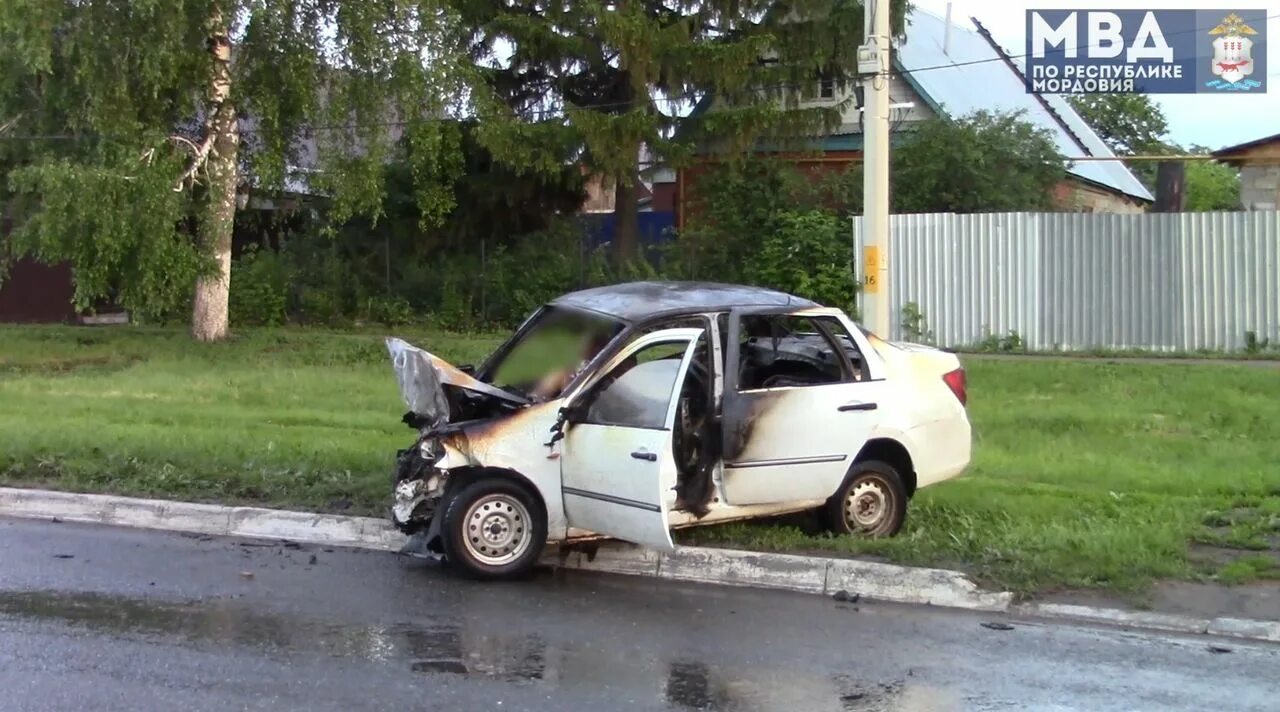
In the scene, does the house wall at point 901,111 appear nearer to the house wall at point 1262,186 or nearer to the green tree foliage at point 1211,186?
the house wall at point 1262,186

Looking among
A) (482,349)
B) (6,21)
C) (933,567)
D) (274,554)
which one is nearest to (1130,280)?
(482,349)

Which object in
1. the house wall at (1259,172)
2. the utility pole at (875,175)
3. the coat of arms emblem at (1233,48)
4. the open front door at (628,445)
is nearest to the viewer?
the open front door at (628,445)

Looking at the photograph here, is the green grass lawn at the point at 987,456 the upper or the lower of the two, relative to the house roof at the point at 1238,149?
lower

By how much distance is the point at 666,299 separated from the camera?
26.9 feet

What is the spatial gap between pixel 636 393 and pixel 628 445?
39cm

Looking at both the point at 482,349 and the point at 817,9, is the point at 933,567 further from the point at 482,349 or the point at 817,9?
the point at 817,9

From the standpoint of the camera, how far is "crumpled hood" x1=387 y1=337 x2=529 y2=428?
768 cm

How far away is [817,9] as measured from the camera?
2222 cm

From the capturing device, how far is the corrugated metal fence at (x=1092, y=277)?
19.1 m

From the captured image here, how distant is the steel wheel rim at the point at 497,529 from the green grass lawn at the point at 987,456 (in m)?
1.22

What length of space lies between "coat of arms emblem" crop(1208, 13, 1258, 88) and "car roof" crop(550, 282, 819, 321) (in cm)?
2178

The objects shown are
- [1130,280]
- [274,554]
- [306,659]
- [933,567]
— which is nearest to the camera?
[306,659]

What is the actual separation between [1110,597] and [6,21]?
1638 cm

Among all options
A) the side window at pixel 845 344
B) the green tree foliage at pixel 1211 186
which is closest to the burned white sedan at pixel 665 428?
the side window at pixel 845 344
